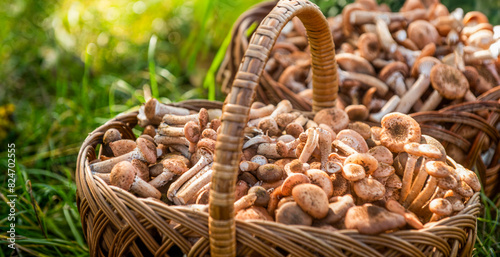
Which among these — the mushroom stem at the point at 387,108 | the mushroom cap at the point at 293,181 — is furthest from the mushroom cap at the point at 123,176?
the mushroom stem at the point at 387,108

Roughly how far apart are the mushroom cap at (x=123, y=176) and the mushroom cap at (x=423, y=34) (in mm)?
2135

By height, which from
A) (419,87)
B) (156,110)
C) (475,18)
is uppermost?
(475,18)

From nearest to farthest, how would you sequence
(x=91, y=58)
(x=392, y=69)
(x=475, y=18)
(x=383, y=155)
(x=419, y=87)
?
(x=383, y=155) → (x=419, y=87) → (x=392, y=69) → (x=475, y=18) → (x=91, y=58)

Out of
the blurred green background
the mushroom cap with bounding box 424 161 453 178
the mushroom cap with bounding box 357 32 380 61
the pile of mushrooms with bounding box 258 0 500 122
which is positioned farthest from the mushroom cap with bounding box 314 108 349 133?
the blurred green background

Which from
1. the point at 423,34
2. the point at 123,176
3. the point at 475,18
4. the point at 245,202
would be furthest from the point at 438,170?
the point at 475,18

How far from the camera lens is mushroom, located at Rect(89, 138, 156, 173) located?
1.37 meters

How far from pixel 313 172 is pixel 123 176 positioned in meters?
0.67

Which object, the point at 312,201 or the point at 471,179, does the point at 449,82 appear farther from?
the point at 312,201

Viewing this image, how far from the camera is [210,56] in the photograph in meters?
4.04

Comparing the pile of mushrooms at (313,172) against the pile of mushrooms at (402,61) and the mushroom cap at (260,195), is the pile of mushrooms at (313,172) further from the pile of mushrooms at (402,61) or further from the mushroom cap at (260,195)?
the pile of mushrooms at (402,61)

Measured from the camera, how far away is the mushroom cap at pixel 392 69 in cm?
213

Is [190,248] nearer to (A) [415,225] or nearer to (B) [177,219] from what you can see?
(B) [177,219]

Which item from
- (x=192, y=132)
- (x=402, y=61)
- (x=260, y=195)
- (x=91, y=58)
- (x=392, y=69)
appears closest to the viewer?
(x=260, y=195)

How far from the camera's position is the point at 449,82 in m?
1.86
